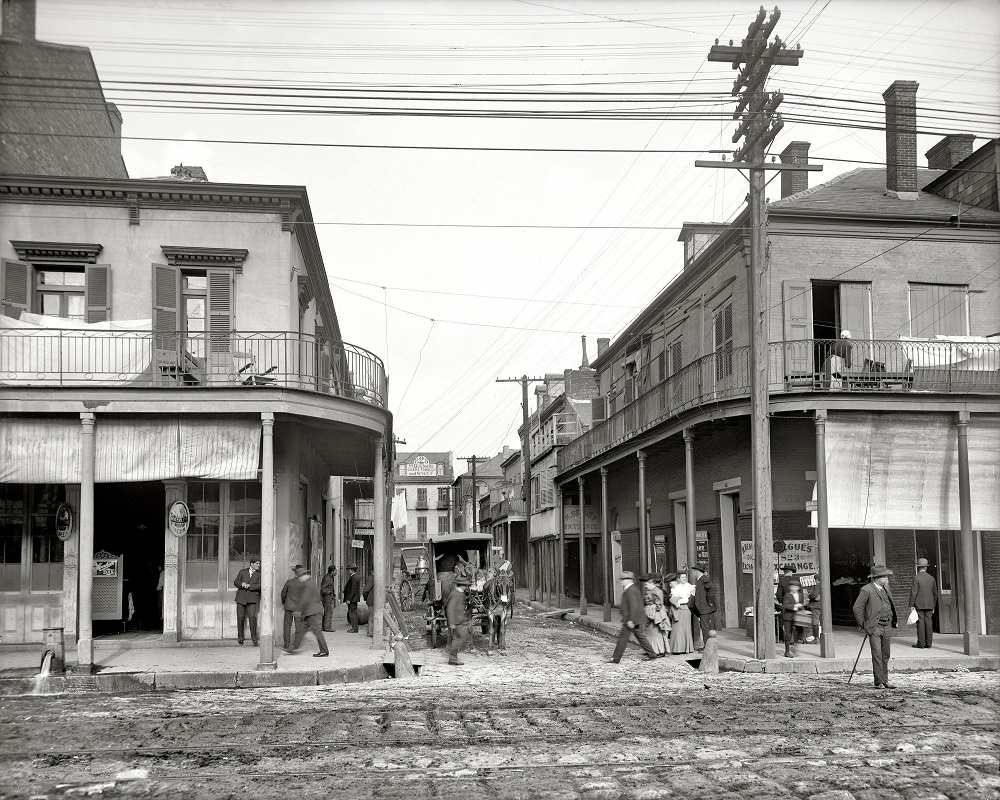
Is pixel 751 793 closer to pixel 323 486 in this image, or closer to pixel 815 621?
pixel 815 621

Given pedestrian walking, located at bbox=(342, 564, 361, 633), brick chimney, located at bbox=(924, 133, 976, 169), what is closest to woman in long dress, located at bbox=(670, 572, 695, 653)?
pedestrian walking, located at bbox=(342, 564, 361, 633)

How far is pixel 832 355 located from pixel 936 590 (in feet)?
17.6

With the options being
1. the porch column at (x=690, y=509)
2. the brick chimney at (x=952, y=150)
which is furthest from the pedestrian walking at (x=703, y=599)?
the brick chimney at (x=952, y=150)

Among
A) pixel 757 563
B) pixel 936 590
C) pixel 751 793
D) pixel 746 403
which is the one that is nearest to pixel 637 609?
pixel 757 563

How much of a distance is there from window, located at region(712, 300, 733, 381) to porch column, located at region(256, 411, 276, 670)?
34.2 ft

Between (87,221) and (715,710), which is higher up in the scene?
(87,221)

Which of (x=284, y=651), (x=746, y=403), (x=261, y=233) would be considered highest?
(x=261, y=233)

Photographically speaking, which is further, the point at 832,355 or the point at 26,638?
the point at 832,355

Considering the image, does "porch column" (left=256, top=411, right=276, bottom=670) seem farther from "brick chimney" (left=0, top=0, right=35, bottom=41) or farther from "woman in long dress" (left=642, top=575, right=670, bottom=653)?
"brick chimney" (left=0, top=0, right=35, bottom=41)

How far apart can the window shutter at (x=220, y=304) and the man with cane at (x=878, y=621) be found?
38.2ft

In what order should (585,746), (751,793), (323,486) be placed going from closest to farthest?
(751,793) < (585,746) < (323,486)

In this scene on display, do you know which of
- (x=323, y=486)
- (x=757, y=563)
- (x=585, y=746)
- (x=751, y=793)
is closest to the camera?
(x=751, y=793)

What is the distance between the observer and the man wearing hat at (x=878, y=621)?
41.1ft

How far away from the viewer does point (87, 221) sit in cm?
1738
